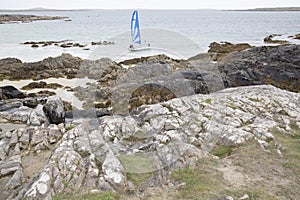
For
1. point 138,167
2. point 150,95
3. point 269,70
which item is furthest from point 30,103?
point 269,70

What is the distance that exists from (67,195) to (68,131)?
3443mm

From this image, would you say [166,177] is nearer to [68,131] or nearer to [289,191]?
[289,191]

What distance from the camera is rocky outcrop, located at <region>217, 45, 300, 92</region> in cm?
1814

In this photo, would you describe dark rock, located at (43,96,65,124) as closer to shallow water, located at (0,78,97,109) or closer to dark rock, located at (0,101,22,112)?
dark rock, located at (0,101,22,112)

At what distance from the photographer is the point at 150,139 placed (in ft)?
28.6

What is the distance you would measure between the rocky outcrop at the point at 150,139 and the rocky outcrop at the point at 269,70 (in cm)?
638

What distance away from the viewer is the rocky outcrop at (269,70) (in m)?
18.1

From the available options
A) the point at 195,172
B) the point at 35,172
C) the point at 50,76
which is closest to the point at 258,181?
the point at 195,172

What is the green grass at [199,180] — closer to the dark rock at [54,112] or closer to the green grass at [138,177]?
the green grass at [138,177]

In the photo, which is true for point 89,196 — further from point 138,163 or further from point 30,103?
point 30,103

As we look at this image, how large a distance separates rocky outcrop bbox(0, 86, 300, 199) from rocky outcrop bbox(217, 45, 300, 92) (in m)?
6.38

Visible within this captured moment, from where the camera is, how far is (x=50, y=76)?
22.7 metres

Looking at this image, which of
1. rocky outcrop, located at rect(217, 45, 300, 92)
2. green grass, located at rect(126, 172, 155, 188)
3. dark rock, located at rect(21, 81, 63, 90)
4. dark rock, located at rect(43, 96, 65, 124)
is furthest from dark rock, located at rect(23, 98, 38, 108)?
rocky outcrop, located at rect(217, 45, 300, 92)

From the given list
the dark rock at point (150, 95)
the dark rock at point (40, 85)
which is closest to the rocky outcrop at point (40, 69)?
the dark rock at point (40, 85)
